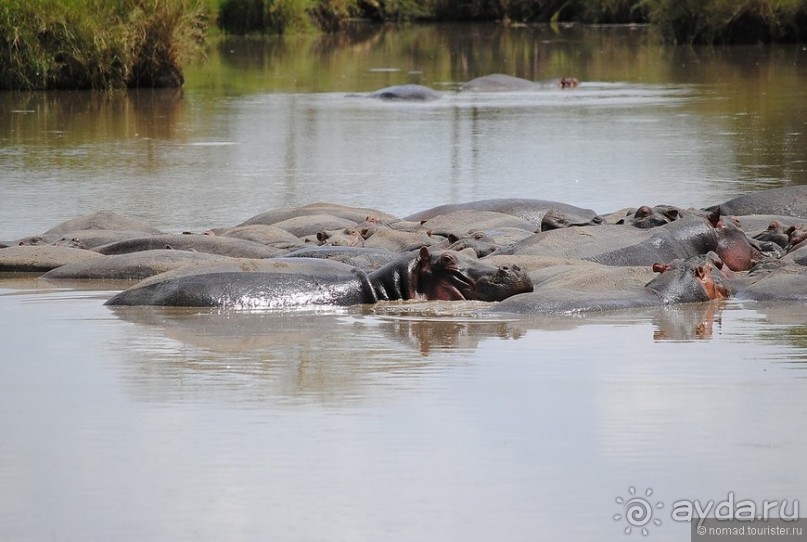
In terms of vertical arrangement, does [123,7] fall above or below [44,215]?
above

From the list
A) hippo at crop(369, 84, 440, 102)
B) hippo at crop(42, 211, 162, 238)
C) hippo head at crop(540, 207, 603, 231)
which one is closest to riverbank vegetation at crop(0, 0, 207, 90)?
hippo at crop(369, 84, 440, 102)

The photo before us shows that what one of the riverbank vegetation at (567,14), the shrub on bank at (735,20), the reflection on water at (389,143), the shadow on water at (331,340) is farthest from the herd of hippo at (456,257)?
the riverbank vegetation at (567,14)

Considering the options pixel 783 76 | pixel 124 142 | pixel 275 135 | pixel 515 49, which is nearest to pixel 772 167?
pixel 275 135

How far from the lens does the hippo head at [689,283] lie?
7.65 metres

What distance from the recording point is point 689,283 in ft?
25.2

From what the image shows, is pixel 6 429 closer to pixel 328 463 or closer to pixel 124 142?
pixel 328 463

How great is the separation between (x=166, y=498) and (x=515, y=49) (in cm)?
3476

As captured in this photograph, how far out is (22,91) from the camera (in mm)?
24141

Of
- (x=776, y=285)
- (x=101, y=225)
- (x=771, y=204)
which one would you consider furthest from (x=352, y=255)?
(x=771, y=204)

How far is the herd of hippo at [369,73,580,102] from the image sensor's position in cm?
2302

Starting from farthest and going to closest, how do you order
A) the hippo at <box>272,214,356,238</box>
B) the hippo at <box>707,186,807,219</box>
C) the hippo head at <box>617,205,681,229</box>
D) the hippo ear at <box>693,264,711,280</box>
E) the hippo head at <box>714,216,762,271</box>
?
1. the hippo at <box>707,186,807,219</box>
2. the hippo at <box>272,214,356,238</box>
3. the hippo head at <box>617,205,681,229</box>
4. the hippo head at <box>714,216,762,271</box>
5. the hippo ear at <box>693,264,711,280</box>

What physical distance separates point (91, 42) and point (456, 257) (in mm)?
16963

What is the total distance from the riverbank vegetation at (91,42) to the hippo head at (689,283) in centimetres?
1702

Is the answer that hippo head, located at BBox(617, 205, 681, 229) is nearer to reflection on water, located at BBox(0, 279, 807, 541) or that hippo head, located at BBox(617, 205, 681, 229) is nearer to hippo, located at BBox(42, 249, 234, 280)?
reflection on water, located at BBox(0, 279, 807, 541)
